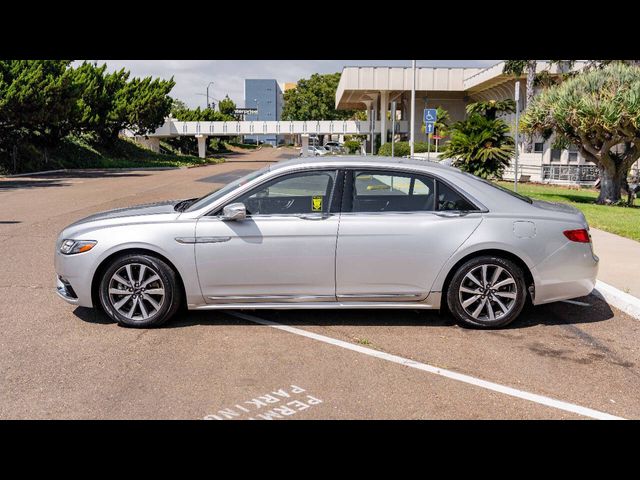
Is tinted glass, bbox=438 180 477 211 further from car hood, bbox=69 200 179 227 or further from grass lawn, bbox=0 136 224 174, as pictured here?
grass lawn, bbox=0 136 224 174

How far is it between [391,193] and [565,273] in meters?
1.82

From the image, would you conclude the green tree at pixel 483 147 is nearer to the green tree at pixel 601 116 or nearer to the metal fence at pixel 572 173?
the green tree at pixel 601 116

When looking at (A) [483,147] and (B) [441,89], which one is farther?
(B) [441,89]

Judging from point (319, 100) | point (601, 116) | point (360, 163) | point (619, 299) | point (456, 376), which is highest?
point (319, 100)

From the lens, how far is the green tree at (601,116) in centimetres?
1622

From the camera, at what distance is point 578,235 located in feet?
19.5

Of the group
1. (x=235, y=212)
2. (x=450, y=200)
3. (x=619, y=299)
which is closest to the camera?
(x=235, y=212)

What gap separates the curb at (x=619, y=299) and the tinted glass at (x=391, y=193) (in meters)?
2.37

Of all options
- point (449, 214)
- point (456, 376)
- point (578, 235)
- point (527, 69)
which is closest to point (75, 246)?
point (449, 214)

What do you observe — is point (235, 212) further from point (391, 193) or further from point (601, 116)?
point (601, 116)

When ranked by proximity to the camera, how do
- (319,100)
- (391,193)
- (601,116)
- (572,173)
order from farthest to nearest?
(319,100)
(572,173)
(601,116)
(391,193)

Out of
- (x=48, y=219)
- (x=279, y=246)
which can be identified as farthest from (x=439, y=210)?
(x=48, y=219)

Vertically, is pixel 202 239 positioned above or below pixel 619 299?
above
